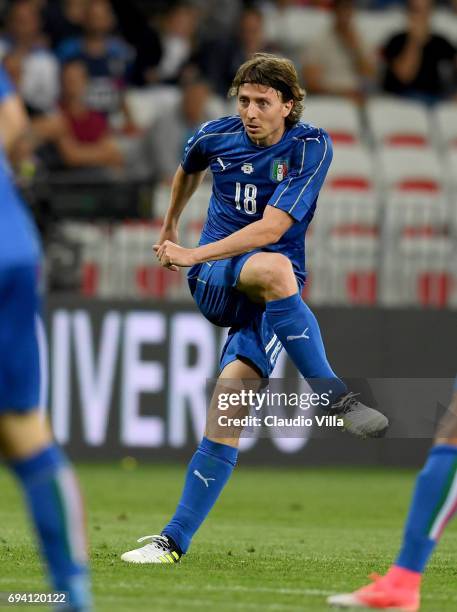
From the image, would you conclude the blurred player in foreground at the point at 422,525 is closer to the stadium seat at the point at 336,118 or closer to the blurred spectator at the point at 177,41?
the stadium seat at the point at 336,118

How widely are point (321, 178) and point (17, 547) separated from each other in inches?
92.3

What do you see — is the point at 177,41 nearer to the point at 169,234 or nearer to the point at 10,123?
the point at 169,234

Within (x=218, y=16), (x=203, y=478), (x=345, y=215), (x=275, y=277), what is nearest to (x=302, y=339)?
(x=275, y=277)

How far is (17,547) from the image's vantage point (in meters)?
7.19

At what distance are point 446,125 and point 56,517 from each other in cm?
1180

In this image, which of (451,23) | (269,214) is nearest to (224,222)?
(269,214)

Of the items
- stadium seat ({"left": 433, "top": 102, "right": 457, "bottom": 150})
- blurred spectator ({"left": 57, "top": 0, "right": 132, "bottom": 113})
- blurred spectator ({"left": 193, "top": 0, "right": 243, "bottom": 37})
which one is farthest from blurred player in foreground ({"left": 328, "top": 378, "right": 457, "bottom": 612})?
blurred spectator ({"left": 193, "top": 0, "right": 243, "bottom": 37})

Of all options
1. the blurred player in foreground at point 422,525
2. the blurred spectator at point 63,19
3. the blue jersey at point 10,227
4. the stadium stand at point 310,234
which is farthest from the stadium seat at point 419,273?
the blue jersey at point 10,227

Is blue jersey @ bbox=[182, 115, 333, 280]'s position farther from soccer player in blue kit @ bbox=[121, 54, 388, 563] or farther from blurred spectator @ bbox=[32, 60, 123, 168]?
blurred spectator @ bbox=[32, 60, 123, 168]

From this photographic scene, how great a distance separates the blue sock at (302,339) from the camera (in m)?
6.71

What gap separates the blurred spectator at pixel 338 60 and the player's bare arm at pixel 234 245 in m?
9.14

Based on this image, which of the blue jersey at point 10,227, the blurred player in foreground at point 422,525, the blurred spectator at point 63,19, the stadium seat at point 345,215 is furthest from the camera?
the blurred spectator at point 63,19

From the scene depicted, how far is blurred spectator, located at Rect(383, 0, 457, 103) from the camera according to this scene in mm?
15703

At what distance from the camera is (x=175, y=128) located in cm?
1393
